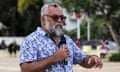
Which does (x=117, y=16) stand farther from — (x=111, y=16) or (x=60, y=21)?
(x=60, y=21)

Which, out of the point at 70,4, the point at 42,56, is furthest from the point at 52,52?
the point at 70,4

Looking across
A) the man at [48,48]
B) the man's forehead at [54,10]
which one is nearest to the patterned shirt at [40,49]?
the man at [48,48]

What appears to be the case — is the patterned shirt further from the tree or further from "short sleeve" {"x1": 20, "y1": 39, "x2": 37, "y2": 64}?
the tree

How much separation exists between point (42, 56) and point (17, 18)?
179 feet

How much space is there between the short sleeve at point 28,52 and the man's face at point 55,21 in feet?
0.72

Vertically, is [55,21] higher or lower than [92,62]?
higher

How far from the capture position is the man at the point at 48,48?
4.29 metres

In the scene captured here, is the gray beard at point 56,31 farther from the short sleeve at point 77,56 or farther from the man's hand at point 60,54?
the short sleeve at point 77,56

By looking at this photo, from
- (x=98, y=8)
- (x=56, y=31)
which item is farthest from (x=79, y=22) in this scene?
(x=56, y=31)

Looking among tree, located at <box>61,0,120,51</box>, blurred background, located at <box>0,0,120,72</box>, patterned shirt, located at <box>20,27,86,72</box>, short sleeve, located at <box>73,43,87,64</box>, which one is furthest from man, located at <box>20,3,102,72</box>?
tree, located at <box>61,0,120,51</box>

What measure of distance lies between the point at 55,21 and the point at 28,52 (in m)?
0.39

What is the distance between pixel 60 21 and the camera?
4398 millimetres

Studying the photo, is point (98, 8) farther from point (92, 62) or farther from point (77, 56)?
point (92, 62)

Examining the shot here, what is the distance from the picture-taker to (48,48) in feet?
14.4
